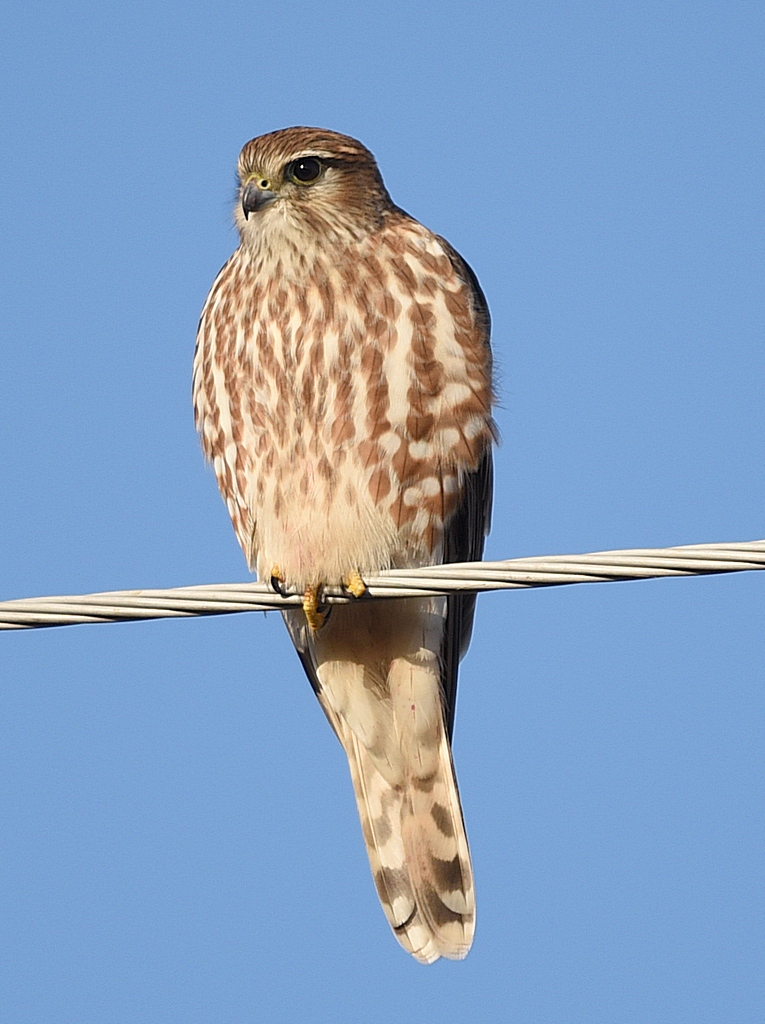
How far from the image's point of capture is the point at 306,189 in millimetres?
4801

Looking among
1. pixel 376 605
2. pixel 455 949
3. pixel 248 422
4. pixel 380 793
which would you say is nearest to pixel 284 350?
pixel 248 422

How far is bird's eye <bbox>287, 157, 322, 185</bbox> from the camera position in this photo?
4.80 m

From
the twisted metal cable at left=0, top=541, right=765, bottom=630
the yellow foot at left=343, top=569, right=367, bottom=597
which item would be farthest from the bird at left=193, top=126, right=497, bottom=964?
the twisted metal cable at left=0, top=541, right=765, bottom=630

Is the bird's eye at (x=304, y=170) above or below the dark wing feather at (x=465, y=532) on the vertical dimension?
above

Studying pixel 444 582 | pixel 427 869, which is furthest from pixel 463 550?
pixel 444 582

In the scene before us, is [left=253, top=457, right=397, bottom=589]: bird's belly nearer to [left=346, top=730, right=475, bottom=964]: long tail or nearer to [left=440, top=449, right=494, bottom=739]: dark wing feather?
[left=440, top=449, right=494, bottom=739]: dark wing feather

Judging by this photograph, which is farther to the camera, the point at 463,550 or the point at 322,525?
the point at 463,550

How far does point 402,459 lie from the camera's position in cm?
438

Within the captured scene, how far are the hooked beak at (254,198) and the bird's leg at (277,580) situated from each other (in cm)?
113

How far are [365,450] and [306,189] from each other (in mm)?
957

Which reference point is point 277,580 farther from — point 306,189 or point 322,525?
point 306,189

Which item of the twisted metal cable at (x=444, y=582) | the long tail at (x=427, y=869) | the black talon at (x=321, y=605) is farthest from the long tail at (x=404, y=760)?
the twisted metal cable at (x=444, y=582)

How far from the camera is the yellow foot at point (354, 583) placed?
4.17 meters

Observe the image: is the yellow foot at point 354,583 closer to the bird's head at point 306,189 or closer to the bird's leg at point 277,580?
the bird's leg at point 277,580
